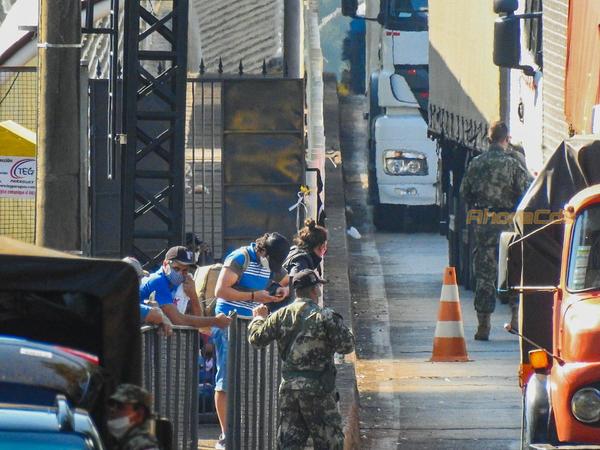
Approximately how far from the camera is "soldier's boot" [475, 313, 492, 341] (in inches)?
653

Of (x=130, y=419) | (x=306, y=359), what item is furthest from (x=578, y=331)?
(x=130, y=419)

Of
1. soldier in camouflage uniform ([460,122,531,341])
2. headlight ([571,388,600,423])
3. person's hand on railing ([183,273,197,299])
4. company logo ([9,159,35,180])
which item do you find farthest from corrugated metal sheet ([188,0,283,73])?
headlight ([571,388,600,423])

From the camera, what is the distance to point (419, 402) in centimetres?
1377

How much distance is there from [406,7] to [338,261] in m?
6.94

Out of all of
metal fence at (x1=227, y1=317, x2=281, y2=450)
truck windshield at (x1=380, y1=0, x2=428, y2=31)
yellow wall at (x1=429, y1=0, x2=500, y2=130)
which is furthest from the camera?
truck windshield at (x1=380, y1=0, x2=428, y2=31)

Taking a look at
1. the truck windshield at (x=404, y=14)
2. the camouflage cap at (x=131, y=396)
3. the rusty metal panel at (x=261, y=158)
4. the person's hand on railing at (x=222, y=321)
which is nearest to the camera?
the camouflage cap at (x=131, y=396)

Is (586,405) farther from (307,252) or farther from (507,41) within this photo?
(507,41)

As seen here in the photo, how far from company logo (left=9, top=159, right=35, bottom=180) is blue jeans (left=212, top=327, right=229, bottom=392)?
2380 millimetres

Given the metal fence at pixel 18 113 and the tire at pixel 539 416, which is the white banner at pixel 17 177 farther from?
the tire at pixel 539 416

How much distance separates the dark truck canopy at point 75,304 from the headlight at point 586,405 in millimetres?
2349

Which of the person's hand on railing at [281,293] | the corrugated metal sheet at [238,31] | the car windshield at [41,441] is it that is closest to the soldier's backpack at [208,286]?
the person's hand on railing at [281,293]

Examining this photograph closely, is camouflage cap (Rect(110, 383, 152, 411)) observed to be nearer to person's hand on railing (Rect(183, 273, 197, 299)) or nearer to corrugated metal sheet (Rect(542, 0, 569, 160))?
person's hand on railing (Rect(183, 273, 197, 299))

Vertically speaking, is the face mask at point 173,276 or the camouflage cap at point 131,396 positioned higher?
the camouflage cap at point 131,396

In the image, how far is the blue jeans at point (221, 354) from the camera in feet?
35.8
